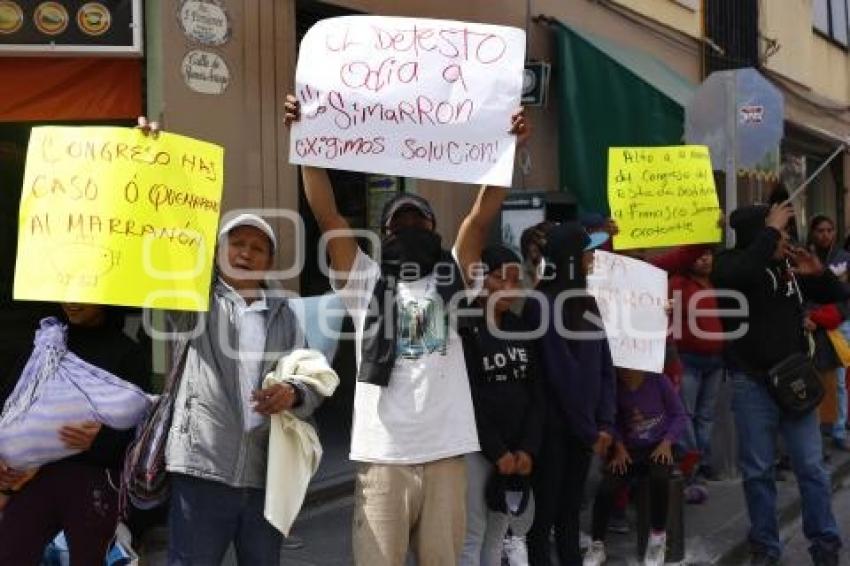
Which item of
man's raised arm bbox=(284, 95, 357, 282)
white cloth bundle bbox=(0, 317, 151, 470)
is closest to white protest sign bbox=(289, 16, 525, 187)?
man's raised arm bbox=(284, 95, 357, 282)

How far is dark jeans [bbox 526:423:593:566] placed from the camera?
4344mm

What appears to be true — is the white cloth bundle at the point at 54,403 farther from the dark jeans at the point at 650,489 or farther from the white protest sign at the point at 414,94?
the dark jeans at the point at 650,489

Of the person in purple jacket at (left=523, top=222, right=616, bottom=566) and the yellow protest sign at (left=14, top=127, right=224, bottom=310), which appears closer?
the yellow protest sign at (left=14, top=127, right=224, bottom=310)

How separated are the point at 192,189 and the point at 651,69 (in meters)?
7.50

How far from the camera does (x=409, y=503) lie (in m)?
3.26

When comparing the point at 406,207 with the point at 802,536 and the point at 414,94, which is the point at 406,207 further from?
the point at 802,536

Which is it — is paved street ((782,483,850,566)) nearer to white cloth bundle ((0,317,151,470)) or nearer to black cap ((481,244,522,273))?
black cap ((481,244,522,273))

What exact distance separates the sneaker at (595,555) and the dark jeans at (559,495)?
54 centimetres

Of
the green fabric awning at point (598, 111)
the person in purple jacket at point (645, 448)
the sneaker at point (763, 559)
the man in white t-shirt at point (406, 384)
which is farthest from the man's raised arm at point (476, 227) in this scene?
the green fabric awning at point (598, 111)

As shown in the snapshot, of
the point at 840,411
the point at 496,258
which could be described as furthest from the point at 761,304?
the point at 840,411

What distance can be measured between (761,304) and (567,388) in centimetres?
125

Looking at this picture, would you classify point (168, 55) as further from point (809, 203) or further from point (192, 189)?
point (809, 203)

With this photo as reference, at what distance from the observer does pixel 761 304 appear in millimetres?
4871

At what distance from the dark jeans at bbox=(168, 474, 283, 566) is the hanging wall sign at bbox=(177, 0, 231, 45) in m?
3.44
